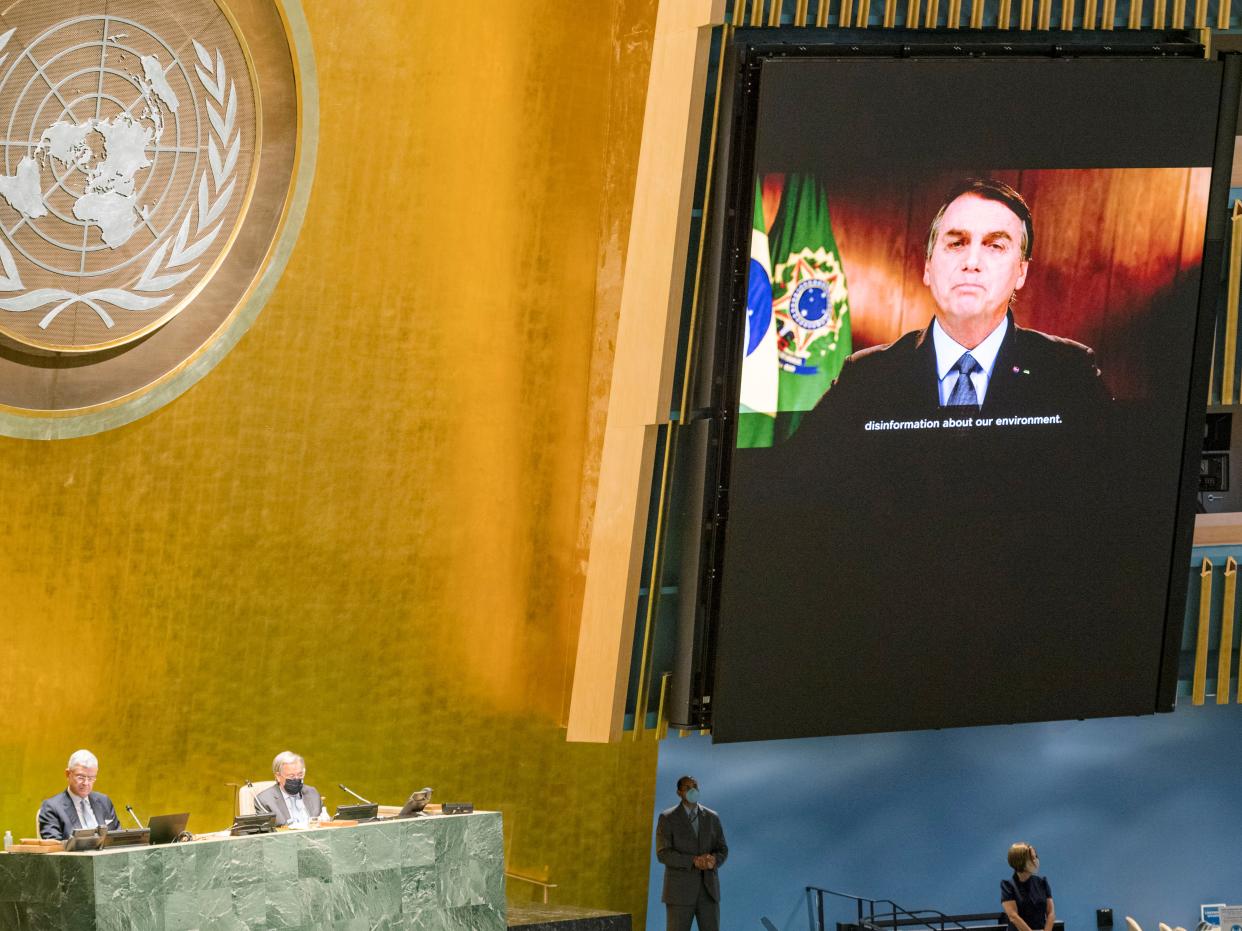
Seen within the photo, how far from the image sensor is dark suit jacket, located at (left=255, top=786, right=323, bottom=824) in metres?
7.53

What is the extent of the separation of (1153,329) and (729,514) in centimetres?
238

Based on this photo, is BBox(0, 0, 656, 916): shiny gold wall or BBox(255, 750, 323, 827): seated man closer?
BBox(255, 750, 323, 827): seated man

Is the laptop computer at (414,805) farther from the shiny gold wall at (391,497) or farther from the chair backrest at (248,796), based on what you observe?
the shiny gold wall at (391,497)

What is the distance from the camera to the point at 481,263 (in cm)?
894

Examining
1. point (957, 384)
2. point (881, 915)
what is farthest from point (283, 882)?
point (881, 915)

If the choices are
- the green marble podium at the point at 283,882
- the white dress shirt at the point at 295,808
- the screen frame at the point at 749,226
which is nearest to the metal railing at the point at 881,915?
the screen frame at the point at 749,226

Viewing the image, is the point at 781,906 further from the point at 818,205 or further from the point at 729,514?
the point at 818,205

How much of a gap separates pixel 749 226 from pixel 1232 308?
283cm

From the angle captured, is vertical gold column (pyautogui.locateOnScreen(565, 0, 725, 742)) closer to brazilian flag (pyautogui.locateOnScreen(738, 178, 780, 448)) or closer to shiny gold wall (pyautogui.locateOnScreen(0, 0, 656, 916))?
A: brazilian flag (pyautogui.locateOnScreen(738, 178, 780, 448))

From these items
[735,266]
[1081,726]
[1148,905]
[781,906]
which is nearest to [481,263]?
[735,266]

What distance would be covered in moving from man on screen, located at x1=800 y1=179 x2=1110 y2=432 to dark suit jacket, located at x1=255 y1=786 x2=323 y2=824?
2.96 m

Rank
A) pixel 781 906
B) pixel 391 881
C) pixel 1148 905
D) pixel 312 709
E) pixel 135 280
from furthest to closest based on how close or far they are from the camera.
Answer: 1. pixel 1148 905
2. pixel 781 906
3. pixel 312 709
4. pixel 135 280
5. pixel 391 881

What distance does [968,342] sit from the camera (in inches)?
339

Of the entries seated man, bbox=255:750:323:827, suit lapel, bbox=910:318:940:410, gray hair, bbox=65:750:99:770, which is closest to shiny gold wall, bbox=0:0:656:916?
gray hair, bbox=65:750:99:770
